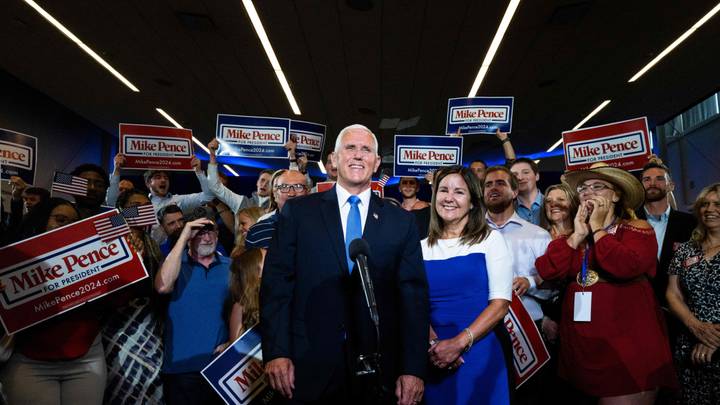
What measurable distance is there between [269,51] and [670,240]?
239 inches

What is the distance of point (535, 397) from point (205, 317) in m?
1.82

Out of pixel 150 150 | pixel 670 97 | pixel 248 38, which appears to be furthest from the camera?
pixel 670 97

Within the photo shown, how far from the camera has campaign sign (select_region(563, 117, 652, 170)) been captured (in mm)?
4461

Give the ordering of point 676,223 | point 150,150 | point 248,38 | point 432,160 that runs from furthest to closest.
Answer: point 248,38, point 432,160, point 150,150, point 676,223

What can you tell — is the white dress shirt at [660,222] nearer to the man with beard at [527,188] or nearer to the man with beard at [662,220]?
the man with beard at [662,220]

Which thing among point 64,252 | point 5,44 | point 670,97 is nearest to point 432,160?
point 64,252

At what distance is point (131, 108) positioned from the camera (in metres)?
10.4

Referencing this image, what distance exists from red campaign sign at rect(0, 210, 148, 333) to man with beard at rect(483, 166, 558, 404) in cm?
207

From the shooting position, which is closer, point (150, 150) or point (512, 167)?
point (512, 167)

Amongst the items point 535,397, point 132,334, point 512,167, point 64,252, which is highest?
point 512,167

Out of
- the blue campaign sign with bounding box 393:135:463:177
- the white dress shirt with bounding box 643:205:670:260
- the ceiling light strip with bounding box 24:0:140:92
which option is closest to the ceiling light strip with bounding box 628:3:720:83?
the blue campaign sign with bounding box 393:135:463:177

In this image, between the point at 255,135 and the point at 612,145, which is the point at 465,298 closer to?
the point at 612,145

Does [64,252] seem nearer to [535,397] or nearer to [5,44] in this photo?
[535,397]

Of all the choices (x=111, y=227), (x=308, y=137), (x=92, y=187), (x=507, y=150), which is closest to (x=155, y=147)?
(x=92, y=187)
